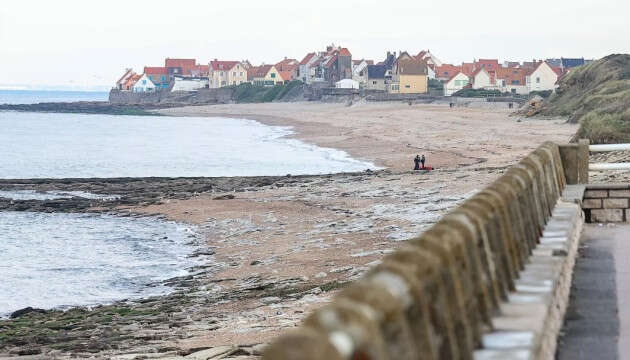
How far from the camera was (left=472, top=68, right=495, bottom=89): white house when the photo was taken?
147m

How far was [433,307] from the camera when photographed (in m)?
4.46

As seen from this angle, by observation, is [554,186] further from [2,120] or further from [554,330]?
[2,120]

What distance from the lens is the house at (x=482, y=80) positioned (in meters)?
147

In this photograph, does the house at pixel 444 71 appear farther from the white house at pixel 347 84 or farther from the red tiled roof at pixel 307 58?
the red tiled roof at pixel 307 58

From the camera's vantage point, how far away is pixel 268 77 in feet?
630

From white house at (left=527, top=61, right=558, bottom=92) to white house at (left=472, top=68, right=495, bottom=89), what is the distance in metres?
7.00

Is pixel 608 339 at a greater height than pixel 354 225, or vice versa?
pixel 608 339

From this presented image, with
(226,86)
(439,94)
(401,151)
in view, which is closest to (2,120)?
(226,86)

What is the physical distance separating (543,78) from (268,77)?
63.9m

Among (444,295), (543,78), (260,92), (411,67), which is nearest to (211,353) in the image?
(444,295)

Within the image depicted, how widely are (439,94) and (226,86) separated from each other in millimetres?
53914

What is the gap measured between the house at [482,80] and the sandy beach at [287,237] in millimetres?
82273

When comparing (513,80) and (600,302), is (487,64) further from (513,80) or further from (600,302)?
(600,302)

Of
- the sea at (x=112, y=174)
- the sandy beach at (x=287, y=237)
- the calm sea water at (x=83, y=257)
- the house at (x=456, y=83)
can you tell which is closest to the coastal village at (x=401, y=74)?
the house at (x=456, y=83)
